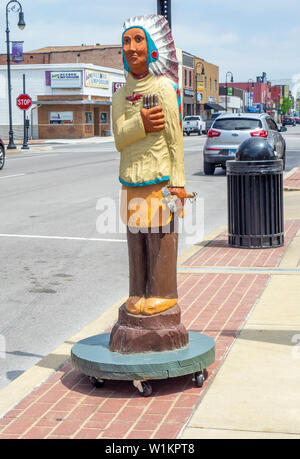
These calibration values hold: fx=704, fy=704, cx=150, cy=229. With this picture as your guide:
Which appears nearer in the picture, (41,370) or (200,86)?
(41,370)

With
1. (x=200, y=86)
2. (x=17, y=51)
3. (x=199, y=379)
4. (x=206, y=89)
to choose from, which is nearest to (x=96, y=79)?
(x=17, y=51)

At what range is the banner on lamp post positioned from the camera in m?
41.8

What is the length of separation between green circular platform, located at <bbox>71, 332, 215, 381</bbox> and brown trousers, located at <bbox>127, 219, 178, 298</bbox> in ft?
1.35

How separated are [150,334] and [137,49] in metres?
1.85

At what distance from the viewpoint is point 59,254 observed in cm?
937

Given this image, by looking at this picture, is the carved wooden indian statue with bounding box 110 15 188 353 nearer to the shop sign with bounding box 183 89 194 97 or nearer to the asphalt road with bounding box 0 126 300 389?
the asphalt road with bounding box 0 126 300 389

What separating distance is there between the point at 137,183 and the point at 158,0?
1.46 meters

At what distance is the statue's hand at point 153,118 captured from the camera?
176 inches

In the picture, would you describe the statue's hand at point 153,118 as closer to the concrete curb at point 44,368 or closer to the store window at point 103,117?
the concrete curb at point 44,368

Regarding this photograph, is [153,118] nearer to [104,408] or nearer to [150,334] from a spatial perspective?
[150,334]

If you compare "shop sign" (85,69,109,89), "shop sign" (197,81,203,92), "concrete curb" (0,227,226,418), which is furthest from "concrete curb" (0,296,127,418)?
"shop sign" (197,81,203,92)

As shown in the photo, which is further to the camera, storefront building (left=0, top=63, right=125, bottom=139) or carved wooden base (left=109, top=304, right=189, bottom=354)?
storefront building (left=0, top=63, right=125, bottom=139)

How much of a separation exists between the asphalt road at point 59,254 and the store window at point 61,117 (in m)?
37.2

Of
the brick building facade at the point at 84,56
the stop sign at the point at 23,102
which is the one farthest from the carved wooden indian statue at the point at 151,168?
the brick building facade at the point at 84,56
